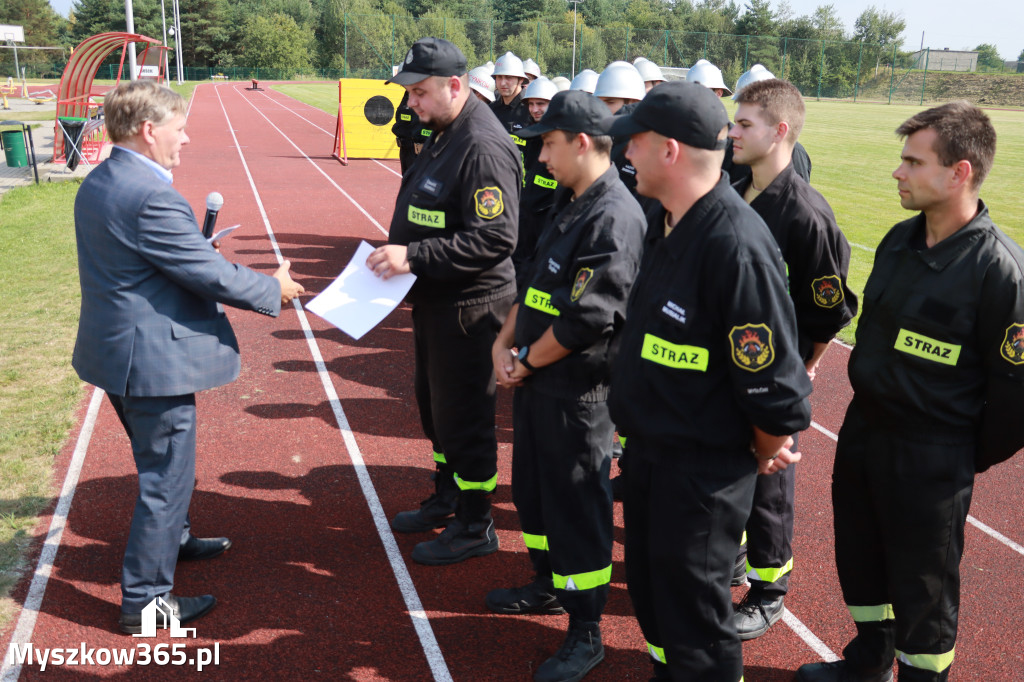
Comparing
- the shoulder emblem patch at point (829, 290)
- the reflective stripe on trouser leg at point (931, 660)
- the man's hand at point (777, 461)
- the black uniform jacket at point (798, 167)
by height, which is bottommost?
the reflective stripe on trouser leg at point (931, 660)

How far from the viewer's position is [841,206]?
52.4 ft

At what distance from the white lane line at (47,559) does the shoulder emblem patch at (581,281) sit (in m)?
2.75

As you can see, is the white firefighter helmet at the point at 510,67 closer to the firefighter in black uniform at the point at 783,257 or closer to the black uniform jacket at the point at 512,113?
the black uniform jacket at the point at 512,113

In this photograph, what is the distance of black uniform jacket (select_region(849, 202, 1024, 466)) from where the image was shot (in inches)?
102

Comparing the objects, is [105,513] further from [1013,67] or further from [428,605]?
[1013,67]

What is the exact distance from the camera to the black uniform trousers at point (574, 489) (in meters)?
3.26

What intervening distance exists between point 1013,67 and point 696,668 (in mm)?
88500

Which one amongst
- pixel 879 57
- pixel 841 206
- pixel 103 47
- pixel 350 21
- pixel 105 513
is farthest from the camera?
pixel 879 57

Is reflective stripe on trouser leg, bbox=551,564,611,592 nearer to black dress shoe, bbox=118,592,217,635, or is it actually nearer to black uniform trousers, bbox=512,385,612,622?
black uniform trousers, bbox=512,385,612,622


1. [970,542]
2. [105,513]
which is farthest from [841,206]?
[105,513]

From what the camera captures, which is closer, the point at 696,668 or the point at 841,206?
the point at 696,668

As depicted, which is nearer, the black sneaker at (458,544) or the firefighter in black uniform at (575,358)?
the firefighter in black uniform at (575,358)

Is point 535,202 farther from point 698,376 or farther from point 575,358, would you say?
→ point 698,376

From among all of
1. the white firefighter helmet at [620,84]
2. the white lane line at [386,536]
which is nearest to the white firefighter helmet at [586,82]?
the white firefighter helmet at [620,84]
